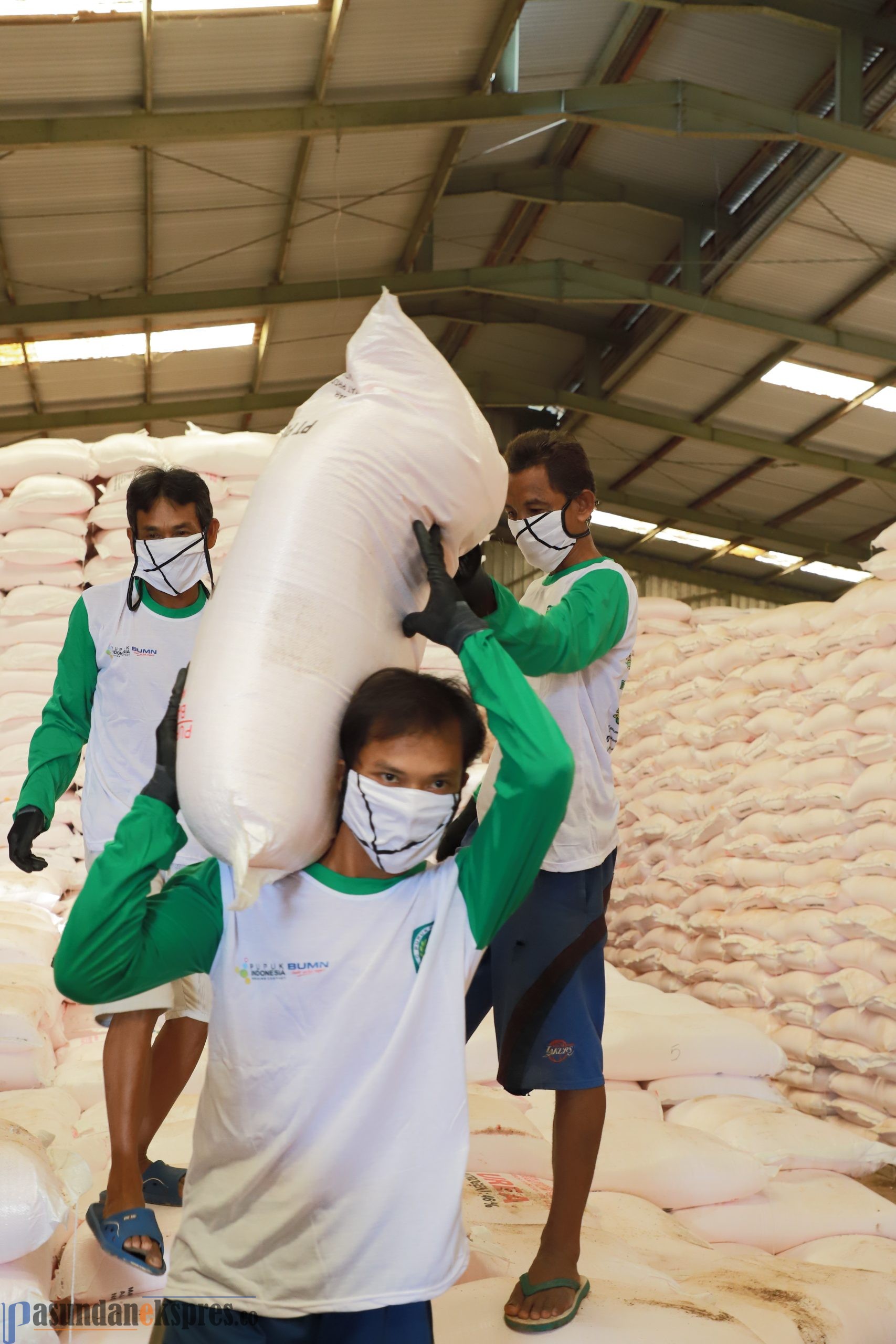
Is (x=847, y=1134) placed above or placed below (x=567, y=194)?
below

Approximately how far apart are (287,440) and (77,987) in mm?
673

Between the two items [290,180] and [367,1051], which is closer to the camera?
[367,1051]

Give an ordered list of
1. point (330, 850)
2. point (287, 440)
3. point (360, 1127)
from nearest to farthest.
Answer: point (360, 1127) < point (330, 850) < point (287, 440)

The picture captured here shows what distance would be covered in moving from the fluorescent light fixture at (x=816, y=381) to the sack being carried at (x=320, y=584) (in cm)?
748

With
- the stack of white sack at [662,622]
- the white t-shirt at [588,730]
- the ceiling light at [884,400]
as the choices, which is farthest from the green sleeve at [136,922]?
the ceiling light at [884,400]

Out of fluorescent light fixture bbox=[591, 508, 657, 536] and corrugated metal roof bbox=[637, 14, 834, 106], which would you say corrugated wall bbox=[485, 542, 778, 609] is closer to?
fluorescent light fixture bbox=[591, 508, 657, 536]

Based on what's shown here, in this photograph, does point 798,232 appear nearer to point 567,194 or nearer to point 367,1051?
point 567,194

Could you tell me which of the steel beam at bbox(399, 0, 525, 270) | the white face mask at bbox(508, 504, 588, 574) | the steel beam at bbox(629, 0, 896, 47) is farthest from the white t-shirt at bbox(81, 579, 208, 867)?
the steel beam at bbox(629, 0, 896, 47)

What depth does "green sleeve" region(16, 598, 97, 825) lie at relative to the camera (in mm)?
2037

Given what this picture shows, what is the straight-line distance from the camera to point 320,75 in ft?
18.3

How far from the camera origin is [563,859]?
1867 mm

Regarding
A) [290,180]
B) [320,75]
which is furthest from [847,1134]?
[290,180]

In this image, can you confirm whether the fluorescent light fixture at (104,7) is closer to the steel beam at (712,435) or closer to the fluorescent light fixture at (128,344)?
the fluorescent light fixture at (128,344)

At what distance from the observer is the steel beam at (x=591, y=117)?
18.3 feet
